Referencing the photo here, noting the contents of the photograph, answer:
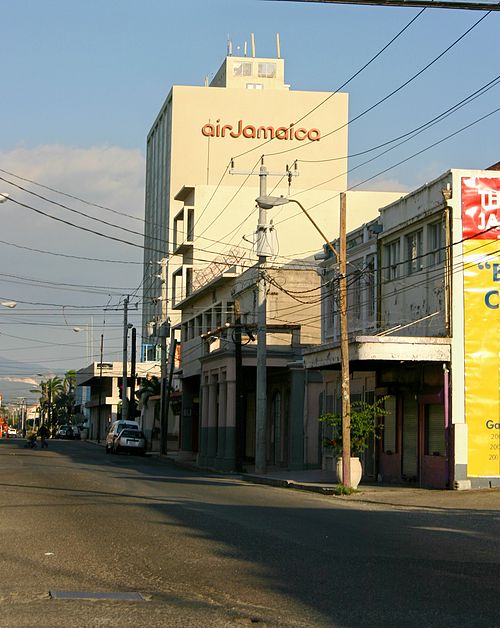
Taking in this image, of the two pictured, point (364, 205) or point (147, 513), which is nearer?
point (147, 513)

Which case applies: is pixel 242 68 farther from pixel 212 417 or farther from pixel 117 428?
pixel 212 417

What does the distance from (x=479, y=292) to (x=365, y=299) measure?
7284mm

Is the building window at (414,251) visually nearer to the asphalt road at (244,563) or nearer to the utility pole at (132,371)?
the asphalt road at (244,563)

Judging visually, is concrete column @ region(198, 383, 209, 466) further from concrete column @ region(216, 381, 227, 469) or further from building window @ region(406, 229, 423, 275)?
building window @ region(406, 229, 423, 275)

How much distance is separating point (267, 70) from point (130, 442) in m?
62.8

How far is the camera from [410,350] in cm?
2892

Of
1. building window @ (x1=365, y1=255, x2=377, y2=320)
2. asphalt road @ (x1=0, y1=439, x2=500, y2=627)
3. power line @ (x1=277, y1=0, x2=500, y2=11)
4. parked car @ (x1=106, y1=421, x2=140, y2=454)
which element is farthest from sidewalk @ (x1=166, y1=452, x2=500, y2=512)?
parked car @ (x1=106, y1=421, x2=140, y2=454)

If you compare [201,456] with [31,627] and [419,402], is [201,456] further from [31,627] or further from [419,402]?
[31,627]

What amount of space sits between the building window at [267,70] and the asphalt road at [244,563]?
9501 cm

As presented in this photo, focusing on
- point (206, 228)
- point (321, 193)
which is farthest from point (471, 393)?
point (206, 228)

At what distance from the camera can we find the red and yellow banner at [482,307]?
2906cm

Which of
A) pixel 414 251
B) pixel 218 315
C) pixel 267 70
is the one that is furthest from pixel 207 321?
pixel 267 70

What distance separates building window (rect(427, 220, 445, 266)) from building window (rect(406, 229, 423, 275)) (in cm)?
60

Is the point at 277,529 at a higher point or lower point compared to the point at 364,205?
lower
